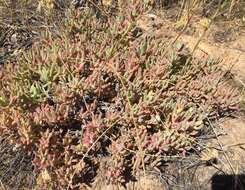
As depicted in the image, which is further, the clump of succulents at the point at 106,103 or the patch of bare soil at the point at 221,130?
the patch of bare soil at the point at 221,130

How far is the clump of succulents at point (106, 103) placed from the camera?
9.72 ft

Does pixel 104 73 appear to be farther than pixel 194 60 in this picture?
No

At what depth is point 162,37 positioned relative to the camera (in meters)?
3.91

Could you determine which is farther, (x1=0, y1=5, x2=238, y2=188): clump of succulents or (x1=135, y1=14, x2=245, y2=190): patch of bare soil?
(x1=135, y1=14, x2=245, y2=190): patch of bare soil

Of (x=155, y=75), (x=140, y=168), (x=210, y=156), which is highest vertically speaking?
(x=155, y=75)

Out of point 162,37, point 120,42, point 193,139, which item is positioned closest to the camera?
point 193,139

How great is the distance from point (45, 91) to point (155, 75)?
0.84 m

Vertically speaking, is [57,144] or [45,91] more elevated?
[45,91]

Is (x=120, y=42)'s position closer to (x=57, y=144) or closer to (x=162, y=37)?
(x=162, y=37)

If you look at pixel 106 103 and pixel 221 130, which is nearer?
pixel 106 103

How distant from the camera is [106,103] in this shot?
3.28m

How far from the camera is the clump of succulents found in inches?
117

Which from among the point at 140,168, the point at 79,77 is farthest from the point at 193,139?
the point at 79,77

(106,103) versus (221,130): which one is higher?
(106,103)
